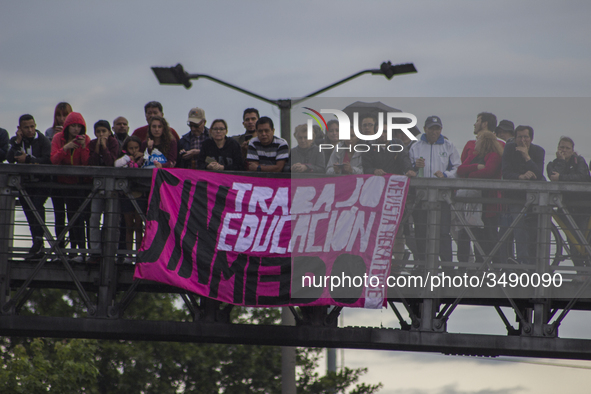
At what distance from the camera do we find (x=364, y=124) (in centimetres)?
981

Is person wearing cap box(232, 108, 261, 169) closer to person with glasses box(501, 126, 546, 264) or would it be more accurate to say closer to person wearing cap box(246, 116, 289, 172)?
person wearing cap box(246, 116, 289, 172)

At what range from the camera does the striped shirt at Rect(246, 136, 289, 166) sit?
378 inches

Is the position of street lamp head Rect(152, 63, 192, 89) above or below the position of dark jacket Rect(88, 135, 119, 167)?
above

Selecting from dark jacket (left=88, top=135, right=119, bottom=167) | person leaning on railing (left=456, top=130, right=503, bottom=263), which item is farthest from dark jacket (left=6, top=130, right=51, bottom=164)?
person leaning on railing (left=456, top=130, right=503, bottom=263)

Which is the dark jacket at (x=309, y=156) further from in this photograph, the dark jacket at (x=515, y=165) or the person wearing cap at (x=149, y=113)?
the dark jacket at (x=515, y=165)

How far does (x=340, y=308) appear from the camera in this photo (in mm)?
9289

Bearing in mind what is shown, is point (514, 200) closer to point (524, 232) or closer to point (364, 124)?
point (524, 232)

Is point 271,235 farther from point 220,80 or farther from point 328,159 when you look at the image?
point 220,80

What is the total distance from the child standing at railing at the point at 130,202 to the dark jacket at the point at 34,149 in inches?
40.5

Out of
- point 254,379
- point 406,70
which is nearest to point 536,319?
point 406,70

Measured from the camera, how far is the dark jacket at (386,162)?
9.52m

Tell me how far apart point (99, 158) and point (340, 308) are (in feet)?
11.5

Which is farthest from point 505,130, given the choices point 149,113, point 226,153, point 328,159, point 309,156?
point 149,113

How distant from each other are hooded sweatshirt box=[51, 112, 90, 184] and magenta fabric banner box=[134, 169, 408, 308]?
3.95ft
